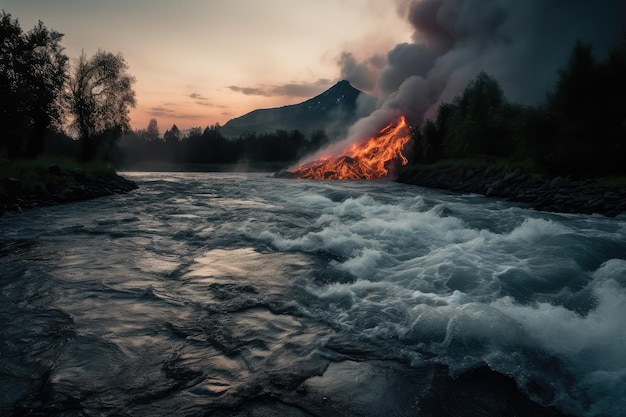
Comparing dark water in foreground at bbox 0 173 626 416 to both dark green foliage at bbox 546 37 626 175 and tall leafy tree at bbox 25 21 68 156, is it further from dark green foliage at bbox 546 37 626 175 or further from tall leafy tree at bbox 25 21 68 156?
tall leafy tree at bbox 25 21 68 156

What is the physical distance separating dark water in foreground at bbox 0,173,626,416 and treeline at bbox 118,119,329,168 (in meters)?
133

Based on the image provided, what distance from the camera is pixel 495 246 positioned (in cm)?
1271

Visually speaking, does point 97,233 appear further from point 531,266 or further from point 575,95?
point 575,95

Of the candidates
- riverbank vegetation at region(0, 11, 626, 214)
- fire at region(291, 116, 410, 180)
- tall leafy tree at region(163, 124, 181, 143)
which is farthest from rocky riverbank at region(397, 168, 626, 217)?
tall leafy tree at region(163, 124, 181, 143)

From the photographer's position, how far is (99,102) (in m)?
44.4

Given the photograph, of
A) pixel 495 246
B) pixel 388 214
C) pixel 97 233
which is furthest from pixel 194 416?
pixel 388 214

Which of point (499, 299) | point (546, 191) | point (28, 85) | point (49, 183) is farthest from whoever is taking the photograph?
point (28, 85)

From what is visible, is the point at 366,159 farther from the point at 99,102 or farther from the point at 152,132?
the point at 152,132

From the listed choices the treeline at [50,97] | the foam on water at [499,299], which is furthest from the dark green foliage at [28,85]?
the foam on water at [499,299]

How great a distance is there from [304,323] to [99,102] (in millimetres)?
47956

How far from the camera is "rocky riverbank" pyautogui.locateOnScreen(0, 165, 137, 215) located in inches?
854

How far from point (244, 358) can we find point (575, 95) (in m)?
37.6

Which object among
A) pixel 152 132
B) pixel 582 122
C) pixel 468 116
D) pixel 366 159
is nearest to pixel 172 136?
pixel 152 132

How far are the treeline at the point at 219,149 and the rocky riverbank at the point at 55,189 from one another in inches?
4394
